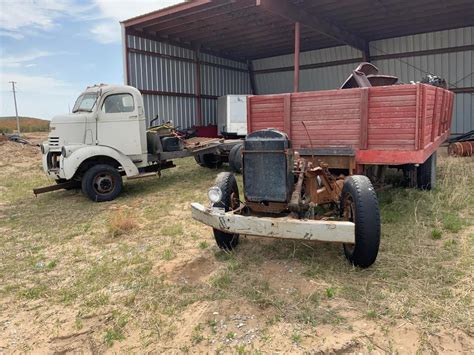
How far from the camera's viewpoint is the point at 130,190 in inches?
332

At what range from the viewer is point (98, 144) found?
304 inches

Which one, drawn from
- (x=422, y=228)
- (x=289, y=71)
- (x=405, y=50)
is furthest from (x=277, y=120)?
(x=289, y=71)

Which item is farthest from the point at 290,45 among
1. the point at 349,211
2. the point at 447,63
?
the point at 349,211

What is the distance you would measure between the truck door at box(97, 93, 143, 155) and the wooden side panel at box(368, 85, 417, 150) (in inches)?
195

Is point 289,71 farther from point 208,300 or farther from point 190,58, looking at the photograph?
point 208,300

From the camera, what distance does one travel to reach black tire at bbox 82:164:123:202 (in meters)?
7.34

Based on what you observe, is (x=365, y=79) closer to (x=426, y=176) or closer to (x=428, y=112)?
(x=428, y=112)

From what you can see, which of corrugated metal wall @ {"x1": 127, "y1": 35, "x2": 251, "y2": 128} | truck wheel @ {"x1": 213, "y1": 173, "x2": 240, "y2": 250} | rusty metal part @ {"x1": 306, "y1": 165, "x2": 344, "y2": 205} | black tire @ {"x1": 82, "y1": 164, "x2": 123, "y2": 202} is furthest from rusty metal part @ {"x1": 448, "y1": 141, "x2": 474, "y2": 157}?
corrugated metal wall @ {"x1": 127, "y1": 35, "x2": 251, "y2": 128}

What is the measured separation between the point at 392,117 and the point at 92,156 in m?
5.43

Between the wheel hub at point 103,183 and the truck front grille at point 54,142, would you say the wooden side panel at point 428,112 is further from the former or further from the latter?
the truck front grille at point 54,142

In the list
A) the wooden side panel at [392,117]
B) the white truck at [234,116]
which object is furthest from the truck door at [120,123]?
the white truck at [234,116]

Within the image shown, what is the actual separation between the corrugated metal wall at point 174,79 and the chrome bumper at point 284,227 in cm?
1060

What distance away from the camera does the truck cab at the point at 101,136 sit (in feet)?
24.8

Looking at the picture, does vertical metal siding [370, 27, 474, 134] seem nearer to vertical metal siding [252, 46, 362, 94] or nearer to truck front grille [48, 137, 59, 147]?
vertical metal siding [252, 46, 362, 94]
